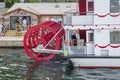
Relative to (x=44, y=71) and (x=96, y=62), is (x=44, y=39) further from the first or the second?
(x=96, y=62)

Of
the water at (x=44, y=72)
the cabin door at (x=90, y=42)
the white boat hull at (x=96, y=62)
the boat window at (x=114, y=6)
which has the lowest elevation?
the water at (x=44, y=72)

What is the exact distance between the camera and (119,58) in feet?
118

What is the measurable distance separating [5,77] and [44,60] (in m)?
6.80

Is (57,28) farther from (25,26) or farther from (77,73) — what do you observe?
(25,26)

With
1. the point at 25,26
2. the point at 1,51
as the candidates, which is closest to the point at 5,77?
the point at 1,51

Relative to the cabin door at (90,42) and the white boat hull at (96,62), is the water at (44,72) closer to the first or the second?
the white boat hull at (96,62)

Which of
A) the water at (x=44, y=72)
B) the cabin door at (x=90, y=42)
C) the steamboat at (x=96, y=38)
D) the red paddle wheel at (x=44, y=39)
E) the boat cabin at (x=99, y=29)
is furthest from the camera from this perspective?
the red paddle wheel at (x=44, y=39)

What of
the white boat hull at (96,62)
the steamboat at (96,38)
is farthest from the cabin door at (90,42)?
the white boat hull at (96,62)

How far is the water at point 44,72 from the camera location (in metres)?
33.8

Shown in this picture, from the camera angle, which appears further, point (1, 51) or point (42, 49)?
point (1, 51)

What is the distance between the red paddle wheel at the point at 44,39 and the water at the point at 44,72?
827mm

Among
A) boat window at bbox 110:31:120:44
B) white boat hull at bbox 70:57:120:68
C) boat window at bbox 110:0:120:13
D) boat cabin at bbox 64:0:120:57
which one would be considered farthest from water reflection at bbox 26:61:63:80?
boat window at bbox 110:0:120:13

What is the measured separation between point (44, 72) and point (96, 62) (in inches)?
155

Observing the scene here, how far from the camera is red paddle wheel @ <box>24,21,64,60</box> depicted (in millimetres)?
39831
